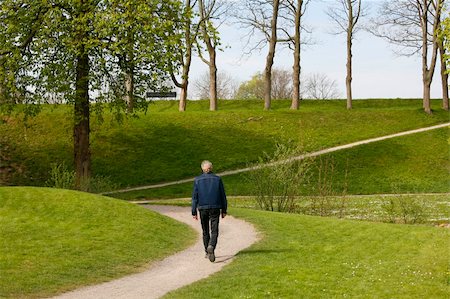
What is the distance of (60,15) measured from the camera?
32.6m

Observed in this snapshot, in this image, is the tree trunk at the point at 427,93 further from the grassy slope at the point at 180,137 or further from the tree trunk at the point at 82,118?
the tree trunk at the point at 82,118

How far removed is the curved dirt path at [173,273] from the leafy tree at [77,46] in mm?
14667

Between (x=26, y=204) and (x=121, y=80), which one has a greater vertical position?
(x=121, y=80)

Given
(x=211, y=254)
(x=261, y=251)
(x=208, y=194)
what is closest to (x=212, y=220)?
(x=208, y=194)

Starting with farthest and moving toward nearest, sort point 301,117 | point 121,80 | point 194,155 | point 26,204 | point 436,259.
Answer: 1. point 301,117
2. point 194,155
3. point 121,80
4. point 26,204
5. point 436,259

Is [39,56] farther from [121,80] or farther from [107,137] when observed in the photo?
[107,137]

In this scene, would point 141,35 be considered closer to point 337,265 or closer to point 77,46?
point 77,46

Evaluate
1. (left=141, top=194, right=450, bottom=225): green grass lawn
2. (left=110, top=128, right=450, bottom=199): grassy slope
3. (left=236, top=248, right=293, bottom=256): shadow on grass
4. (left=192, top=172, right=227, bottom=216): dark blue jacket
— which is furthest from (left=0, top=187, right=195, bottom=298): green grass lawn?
(left=110, top=128, right=450, bottom=199): grassy slope

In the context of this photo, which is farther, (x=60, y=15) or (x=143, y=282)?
(x=60, y=15)

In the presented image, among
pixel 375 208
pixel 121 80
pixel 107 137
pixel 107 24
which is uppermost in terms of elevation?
pixel 107 24

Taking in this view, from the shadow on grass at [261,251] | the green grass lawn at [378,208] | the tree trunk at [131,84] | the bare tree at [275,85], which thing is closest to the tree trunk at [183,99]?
the tree trunk at [131,84]

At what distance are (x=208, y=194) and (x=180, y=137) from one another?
35.3m

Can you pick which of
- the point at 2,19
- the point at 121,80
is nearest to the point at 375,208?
the point at 121,80

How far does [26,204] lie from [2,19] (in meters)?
16.3
